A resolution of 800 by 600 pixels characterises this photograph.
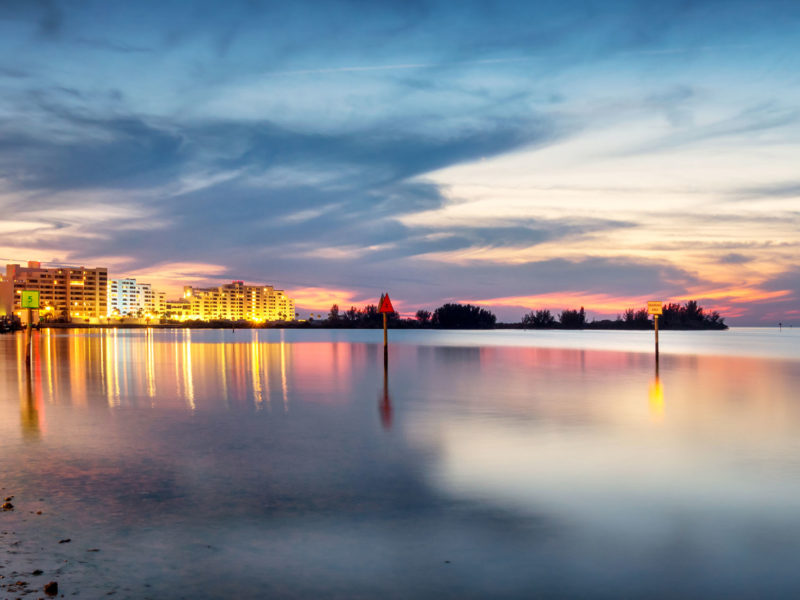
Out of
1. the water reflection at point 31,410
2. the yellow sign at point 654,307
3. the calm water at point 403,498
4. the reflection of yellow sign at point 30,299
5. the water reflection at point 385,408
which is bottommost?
the water reflection at point 385,408

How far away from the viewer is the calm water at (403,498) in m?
7.12

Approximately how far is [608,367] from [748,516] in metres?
35.1

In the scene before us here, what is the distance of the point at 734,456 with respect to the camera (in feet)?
46.3

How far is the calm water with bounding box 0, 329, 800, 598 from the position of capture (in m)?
7.12

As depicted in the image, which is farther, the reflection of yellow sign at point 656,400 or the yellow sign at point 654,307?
the yellow sign at point 654,307

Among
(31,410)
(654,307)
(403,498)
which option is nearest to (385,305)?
(654,307)

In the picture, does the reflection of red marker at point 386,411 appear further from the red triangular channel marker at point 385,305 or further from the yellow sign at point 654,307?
the yellow sign at point 654,307

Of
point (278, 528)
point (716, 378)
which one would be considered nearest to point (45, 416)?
point (278, 528)

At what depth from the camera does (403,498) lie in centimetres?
1045

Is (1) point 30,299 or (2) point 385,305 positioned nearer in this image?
(2) point 385,305

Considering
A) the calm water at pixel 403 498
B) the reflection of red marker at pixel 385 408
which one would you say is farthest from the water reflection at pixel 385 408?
the calm water at pixel 403 498

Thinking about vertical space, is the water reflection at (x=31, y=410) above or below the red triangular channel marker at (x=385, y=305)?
below

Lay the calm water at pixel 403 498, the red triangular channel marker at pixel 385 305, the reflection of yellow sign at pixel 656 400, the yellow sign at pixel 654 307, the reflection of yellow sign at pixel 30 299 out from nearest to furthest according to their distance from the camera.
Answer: the calm water at pixel 403 498, the reflection of yellow sign at pixel 656 400, the red triangular channel marker at pixel 385 305, the reflection of yellow sign at pixel 30 299, the yellow sign at pixel 654 307

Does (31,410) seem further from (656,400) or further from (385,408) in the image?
(656,400)
